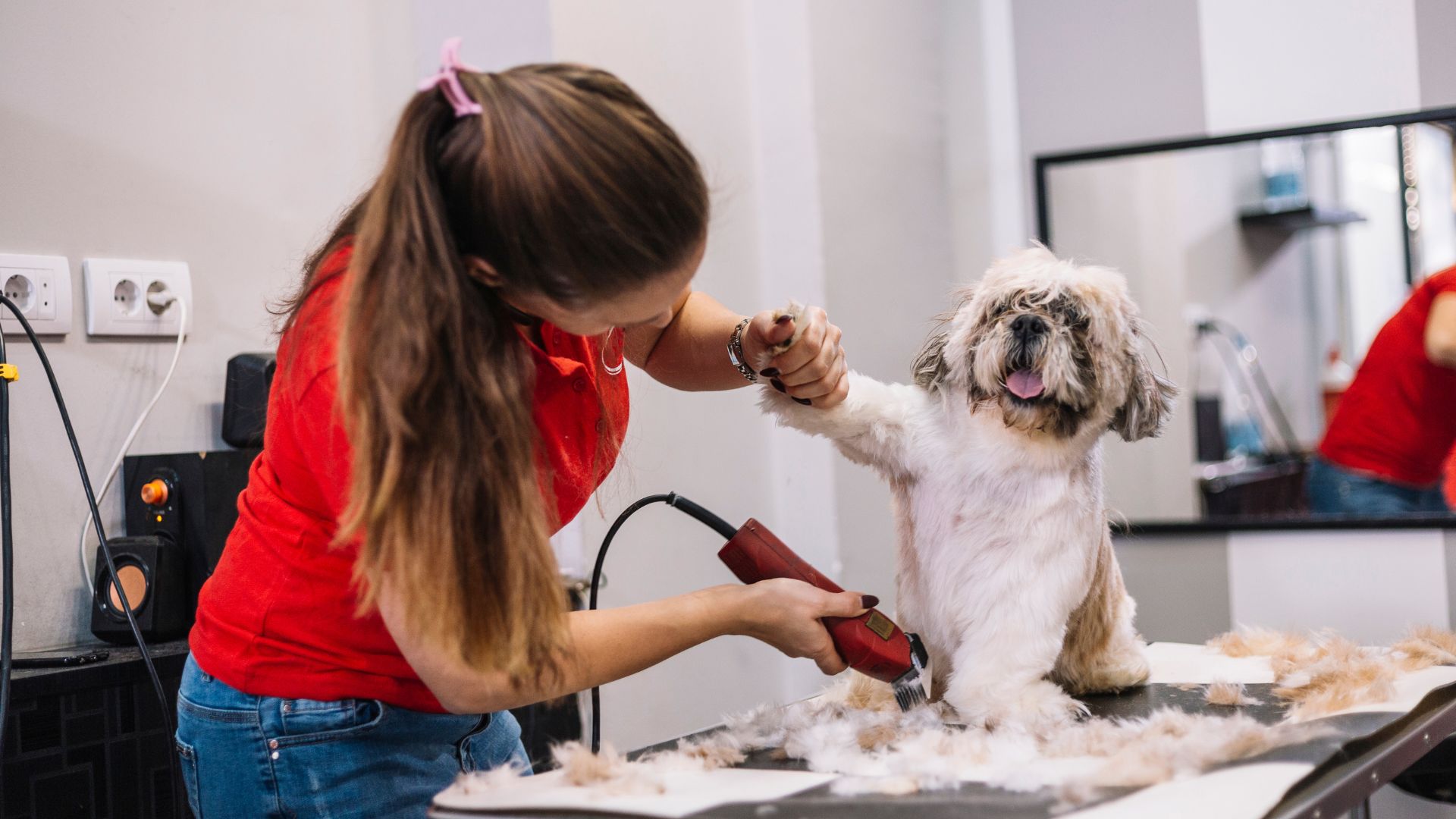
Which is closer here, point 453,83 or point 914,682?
point 453,83

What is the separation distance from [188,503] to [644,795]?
101 centimetres

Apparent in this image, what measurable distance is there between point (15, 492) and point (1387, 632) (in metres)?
2.67

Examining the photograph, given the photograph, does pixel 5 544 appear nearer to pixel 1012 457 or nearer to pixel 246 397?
pixel 246 397

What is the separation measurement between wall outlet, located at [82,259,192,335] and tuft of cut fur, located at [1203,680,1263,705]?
1.52 metres

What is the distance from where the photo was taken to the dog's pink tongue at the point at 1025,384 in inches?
45.7

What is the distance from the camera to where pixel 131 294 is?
165 centimetres

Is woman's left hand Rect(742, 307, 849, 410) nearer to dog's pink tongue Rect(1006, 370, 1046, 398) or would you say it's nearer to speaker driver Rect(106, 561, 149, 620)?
dog's pink tongue Rect(1006, 370, 1046, 398)

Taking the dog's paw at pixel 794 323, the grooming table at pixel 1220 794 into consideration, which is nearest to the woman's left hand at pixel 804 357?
the dog's paw at pixel 794 323

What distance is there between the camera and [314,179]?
6.34 ft

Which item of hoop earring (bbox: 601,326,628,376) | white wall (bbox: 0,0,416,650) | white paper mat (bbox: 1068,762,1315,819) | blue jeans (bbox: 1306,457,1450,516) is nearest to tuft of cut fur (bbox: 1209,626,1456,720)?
white paper mat (bbox: 1068,762,1315,819)

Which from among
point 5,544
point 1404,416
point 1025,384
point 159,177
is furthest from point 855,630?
point 1404,416

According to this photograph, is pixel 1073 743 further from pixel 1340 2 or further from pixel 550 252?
pixel 1340 2

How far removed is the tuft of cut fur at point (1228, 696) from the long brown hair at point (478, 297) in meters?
0.76

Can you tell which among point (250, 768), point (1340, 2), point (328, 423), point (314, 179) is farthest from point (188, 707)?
point (1340, 2)
